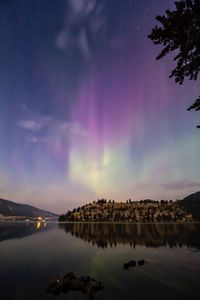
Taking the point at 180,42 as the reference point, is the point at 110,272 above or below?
below

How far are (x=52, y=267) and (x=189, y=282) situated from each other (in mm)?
30997

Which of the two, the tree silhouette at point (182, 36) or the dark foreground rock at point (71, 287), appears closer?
the tree silhouette at point (182, 36)

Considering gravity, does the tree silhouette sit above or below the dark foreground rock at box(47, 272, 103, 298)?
above

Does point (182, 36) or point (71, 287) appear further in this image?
point (71, 287)

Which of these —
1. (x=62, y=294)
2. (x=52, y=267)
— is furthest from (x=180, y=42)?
Answer: (x=52, y=267)

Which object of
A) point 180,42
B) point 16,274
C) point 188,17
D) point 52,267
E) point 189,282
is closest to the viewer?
point 188,17

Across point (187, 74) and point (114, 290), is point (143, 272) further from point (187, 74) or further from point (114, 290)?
point (187, 74)

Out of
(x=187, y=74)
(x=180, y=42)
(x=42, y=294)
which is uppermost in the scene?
(x=180, y=42)

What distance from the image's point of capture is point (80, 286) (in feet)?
128

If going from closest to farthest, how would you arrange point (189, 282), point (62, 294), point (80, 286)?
point (62, 294) → point (80, 286) → point (189, 282)

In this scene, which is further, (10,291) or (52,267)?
(52,267)

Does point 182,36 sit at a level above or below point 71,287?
above

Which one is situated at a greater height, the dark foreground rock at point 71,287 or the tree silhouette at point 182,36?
the tree silhouette at point 182,36

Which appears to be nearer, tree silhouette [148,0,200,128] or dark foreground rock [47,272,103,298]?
tree silhouette [148,0,200,128]
